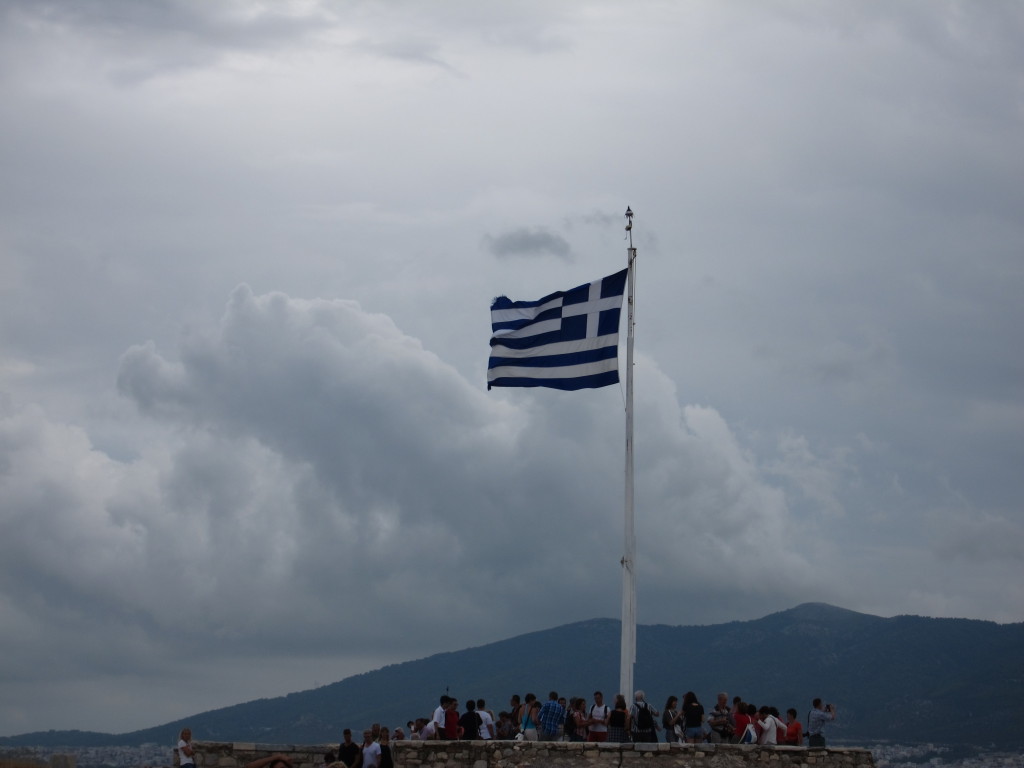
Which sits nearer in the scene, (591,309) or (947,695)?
(591,309)

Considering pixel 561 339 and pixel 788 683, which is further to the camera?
pixel 788 683

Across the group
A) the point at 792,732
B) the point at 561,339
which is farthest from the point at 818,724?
the point at 561,339

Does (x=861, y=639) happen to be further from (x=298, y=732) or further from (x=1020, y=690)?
(x=298, y=732)

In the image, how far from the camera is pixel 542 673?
18862 centimetres

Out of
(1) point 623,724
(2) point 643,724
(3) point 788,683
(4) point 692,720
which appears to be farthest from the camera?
(3) point 788,683

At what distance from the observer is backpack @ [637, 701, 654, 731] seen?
25453 millimetres

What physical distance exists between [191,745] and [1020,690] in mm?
141096

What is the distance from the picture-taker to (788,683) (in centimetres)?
17650

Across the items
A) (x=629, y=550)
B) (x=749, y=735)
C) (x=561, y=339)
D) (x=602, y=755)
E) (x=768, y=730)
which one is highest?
(x=561, y=339)

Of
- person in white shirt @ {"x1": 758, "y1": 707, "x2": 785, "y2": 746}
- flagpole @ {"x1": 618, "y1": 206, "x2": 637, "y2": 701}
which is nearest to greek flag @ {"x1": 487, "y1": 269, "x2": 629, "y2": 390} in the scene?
flagpole @ {"x1": 618, "y1": 206, "x2": 637, "y2": 701}

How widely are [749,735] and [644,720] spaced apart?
7.73 feet

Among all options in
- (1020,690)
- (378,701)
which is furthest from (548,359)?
(378,701)

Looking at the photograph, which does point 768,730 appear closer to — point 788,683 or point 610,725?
point 610,725

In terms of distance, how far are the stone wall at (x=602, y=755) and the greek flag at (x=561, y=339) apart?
7765 mm
